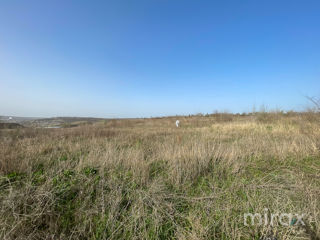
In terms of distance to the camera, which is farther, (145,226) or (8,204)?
(8,204)

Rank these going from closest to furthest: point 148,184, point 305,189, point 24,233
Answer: point 24,233 < point 305,189 < point 148,184

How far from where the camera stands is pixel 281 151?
3.40 metres

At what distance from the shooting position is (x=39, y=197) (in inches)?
65.9

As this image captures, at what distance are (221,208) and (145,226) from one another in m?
1.04

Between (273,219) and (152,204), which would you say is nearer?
(273,219)

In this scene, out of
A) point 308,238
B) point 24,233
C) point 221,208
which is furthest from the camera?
point 221,208

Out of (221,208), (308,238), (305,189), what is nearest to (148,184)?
(221,208)

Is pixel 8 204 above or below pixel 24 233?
above

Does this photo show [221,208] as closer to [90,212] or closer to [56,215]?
[90,212]

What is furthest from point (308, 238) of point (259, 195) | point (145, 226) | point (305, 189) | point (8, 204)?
point (8, 204)

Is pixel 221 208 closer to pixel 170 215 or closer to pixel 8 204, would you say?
pixel 170 215

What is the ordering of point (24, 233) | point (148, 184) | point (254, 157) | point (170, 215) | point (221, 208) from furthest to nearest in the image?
point (254, 157), point (148, 184), point (221, 208), point (170, 215), point (24, 233)

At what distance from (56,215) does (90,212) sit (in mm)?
471

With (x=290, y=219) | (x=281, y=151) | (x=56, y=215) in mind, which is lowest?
(x=56, y=215)
